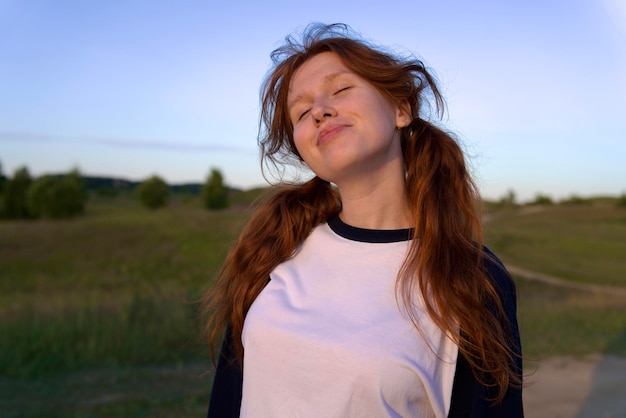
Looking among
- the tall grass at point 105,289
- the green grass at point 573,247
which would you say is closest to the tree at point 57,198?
the tall grass at point 105,289

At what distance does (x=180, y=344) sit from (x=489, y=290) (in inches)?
216

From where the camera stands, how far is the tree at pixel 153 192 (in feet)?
168

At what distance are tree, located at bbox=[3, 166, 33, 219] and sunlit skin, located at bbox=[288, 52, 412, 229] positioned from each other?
49.3m

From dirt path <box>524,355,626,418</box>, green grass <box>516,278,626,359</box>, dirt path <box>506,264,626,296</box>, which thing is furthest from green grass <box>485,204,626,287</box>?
dirt path <box>524,355,626,418</box>

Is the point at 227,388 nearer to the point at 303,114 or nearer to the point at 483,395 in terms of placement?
the point at 483,395

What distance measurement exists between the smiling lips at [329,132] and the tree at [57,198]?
43.6m

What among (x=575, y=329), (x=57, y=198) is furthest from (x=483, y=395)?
(x=57, y=198)

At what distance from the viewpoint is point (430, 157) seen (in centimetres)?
207

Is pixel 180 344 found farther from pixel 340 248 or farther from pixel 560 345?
pixel 340 248

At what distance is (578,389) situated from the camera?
533cm

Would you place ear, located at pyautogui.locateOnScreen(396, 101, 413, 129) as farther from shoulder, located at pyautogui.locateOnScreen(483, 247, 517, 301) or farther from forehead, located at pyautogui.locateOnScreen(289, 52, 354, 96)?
shoulder, located at pyautogui.locateOnScreen(483, 247, 517, 301)

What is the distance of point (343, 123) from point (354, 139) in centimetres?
6

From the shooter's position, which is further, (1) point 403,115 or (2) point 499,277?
(1) point 403,115

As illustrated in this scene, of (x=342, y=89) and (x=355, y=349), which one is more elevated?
(x=342, y=89)
